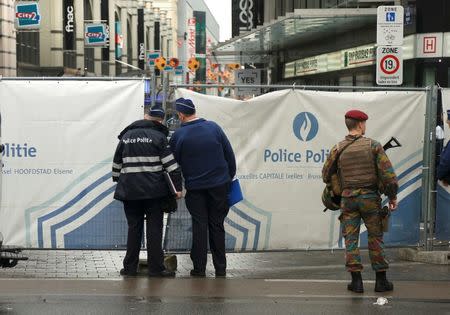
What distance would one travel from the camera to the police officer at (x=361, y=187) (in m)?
7.41

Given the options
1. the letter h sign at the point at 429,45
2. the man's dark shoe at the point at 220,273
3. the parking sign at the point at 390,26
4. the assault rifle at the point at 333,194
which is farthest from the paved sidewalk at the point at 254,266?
the letter h sign at the point at 429,45

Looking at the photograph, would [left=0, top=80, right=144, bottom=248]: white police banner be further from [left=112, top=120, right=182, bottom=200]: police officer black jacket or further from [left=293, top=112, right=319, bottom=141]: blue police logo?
[left=293, top=112, right=319, bottom=141]: blue police logo

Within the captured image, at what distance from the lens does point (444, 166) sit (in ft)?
29.5

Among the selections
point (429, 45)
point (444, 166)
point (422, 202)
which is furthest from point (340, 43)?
point (444, 166)

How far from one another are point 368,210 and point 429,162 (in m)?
2.13

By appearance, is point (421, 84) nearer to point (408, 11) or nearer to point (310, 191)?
point (408, 11)

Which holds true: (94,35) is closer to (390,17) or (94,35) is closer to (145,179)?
(390,17)

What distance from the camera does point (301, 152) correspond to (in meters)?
9.12

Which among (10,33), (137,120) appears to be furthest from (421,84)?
(10,33)

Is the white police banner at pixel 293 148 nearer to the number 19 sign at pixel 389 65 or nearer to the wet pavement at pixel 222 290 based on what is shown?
the wet pavement at pixel 222 290

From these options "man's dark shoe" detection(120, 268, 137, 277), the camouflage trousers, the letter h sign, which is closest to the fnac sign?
the letter h sign

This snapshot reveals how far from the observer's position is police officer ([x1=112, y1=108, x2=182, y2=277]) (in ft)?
26.3

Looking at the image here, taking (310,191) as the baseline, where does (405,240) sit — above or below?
below

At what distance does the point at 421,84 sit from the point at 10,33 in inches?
1002
